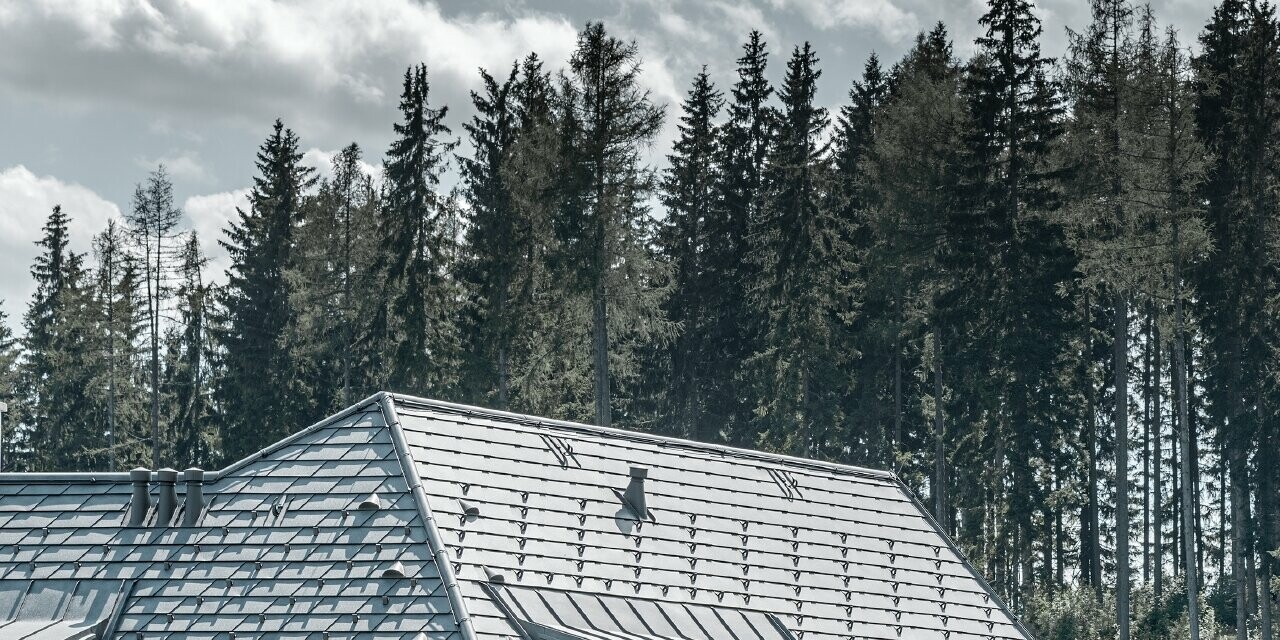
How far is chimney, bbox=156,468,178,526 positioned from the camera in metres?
18.2

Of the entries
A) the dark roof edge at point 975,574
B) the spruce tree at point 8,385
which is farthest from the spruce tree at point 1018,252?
the spruce tree at point 8,385

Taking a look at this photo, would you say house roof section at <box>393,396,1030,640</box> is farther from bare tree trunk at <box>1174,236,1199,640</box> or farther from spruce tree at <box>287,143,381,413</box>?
spruce tree at <box>287,143,381,413</box>

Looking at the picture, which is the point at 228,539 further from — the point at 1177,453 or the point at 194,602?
the point at 1177,453

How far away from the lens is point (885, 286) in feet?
158

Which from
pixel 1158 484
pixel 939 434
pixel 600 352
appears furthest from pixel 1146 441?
pixel 600 352

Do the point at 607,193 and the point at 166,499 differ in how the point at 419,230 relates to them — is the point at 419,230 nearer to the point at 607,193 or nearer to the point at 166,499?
the point at 607,193

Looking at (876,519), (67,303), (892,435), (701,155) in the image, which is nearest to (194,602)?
(876,519)

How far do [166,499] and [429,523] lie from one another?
11.6 ft

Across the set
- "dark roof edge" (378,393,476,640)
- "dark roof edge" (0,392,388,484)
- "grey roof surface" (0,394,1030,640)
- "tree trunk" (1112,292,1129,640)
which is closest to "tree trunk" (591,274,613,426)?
"tree trunk" (1112,292,1129,640)

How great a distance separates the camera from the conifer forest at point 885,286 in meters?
41.1

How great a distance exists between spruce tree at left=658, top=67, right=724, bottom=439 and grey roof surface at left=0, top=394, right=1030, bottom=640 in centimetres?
3146

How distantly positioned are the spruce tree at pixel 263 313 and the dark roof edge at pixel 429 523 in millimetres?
38137

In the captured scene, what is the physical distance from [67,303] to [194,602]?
174 feet

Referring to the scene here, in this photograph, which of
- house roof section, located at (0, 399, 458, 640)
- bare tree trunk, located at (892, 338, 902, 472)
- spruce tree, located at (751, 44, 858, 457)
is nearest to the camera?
house roof section, located at (0, 399, 458, 640)
